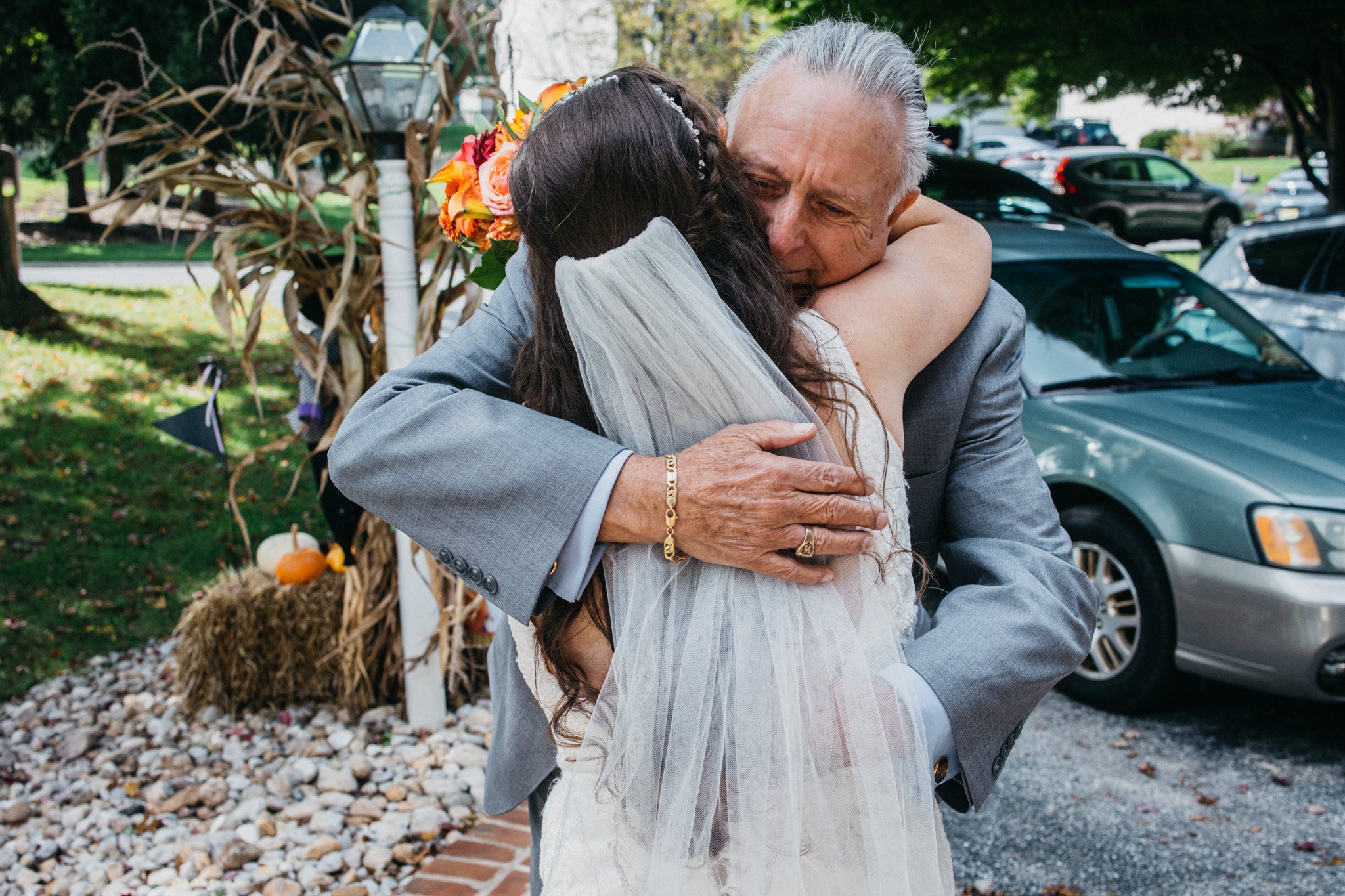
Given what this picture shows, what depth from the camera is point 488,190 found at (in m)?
1.68

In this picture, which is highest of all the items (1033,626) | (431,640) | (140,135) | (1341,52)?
(1341,52)

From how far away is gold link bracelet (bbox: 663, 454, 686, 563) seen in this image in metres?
1.25

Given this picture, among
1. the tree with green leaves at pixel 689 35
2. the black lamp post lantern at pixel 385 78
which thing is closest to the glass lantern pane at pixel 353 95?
the black lamp post lantern at pixel 385 78

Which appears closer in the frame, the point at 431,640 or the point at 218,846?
the point at 218,846

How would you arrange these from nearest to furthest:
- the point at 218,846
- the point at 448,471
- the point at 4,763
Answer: the point at 448,471 < the point at 218,846 < the point at 4,763

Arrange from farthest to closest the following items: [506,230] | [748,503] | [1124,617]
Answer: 1. [1124,617]
2. [506,230]
3. [748,503]

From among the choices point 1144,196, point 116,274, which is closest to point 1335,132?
point 1144,196

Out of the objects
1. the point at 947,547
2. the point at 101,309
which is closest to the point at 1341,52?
the point at 947,547

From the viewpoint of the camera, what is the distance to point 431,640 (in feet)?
13.4

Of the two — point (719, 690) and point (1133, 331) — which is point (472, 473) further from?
point (1133, 331)

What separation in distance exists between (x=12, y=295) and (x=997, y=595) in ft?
35.6

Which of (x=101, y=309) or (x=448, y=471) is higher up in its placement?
(x=448, y=471)

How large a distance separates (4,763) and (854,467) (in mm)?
4084

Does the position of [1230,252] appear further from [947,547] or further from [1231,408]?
[947,547]
